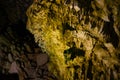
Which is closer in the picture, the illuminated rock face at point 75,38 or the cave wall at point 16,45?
the illuminated rock face at point 75,38

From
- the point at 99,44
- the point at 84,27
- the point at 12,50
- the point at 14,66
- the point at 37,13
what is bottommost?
the point at 14,66

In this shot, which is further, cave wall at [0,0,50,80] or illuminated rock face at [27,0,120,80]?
cave wall at [0,0,50,80]

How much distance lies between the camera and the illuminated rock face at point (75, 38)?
283 centimetres

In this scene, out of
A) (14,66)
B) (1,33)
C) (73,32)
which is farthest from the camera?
(1,33)

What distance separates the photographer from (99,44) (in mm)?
2885

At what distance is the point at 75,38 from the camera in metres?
3.08

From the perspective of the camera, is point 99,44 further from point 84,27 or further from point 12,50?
point 12,50

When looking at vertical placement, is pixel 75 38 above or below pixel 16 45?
above

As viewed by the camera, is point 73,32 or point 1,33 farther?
point 1,33

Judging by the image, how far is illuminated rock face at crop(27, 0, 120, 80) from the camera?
283cm

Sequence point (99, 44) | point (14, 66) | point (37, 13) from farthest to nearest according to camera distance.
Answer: point (14, 66) → point (37, 13) → point (99, 44)

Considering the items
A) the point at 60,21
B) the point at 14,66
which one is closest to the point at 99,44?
the point at 60,21

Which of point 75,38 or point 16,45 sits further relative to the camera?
point 16,45

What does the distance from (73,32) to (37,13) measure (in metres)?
0.71
